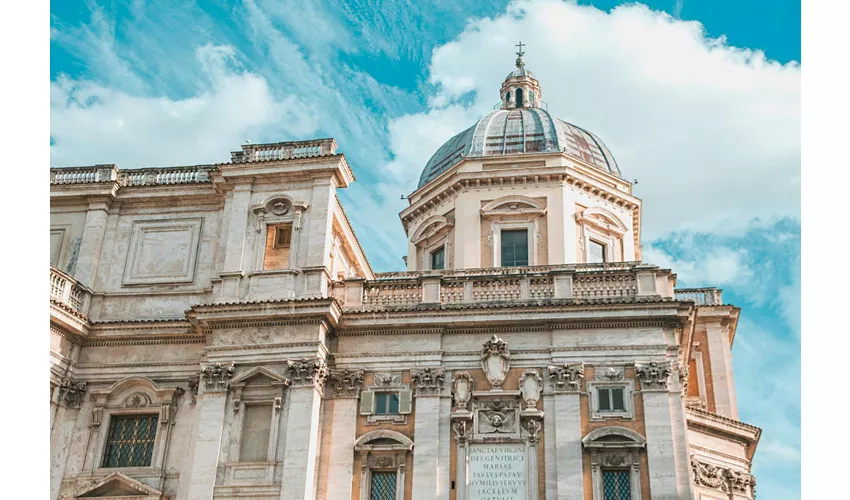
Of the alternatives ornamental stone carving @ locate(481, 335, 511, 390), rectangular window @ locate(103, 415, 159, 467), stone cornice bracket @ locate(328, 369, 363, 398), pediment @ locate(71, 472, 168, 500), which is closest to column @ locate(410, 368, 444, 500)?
ornamental stone carving @ locate(481, 335, 511, 390)

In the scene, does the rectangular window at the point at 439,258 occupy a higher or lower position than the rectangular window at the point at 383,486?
higher

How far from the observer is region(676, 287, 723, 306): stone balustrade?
111 ft

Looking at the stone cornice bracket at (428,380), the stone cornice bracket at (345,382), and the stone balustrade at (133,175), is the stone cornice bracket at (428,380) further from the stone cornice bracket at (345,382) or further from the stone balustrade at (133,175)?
the stone balustrade at (133,175)

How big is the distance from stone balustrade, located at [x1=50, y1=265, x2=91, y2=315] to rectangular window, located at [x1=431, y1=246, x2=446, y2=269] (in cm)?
1161

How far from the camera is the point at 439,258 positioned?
33656 mm

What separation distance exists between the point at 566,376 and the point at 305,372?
6.87 meters

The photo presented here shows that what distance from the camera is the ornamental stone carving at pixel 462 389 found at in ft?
82.8

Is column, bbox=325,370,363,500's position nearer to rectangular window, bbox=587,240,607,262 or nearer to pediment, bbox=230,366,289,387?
pediment, bbox=230,366,289,387

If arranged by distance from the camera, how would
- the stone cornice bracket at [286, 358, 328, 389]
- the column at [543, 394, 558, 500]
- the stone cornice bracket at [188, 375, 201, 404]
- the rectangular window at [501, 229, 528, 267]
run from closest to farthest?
the column at [543, 394, 558, 500]
the stone cornice bracket at [286, 358, 328, 389]
the stone cornice bracket at [188, 375, 201, 404]
the rectangular window at [501, 229, 528, 267]

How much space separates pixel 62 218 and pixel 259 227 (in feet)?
22.9

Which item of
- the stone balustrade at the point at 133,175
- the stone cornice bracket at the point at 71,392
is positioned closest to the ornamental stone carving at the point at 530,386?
the stone balustrade at the point at 133,175

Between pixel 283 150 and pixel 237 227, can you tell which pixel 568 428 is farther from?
pixel 283 150

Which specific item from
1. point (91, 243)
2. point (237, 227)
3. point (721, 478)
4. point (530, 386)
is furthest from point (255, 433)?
point (721, 478)

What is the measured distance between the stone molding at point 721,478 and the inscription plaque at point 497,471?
7936 millimetres
